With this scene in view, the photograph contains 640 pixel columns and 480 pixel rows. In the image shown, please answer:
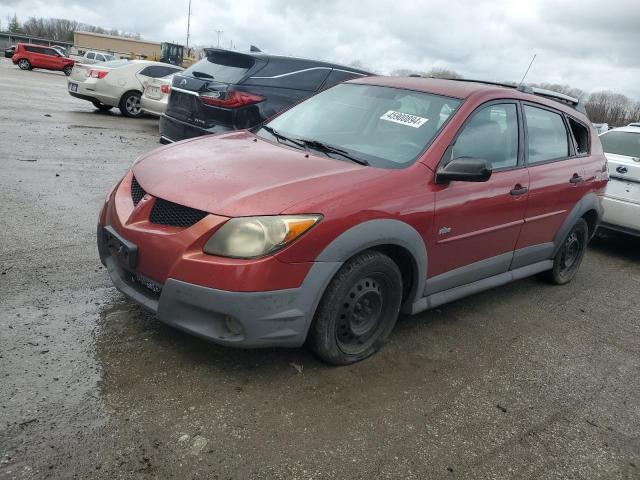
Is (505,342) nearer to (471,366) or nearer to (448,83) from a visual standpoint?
(471,366)

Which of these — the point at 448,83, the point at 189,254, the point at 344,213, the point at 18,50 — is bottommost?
the point at 18,50

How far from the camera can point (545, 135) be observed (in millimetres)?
4578

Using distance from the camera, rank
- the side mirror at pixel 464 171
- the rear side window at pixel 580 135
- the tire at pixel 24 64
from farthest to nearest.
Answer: the tire at pixel 24 64 → the rear side window at pixel 580 135 → the side mirror at pixel 464 171

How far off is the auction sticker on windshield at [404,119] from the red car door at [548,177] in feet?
3.54

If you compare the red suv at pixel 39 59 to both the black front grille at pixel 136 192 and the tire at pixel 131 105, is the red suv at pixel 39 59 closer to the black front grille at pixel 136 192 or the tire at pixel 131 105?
the tire at pixel 131 105

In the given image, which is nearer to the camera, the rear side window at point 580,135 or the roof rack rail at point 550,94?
the roof rack rail at point 550,94

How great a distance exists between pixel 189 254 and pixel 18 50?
38862 mm

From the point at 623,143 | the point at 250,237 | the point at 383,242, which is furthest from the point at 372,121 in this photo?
the point at 623,143

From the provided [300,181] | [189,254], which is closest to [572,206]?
[300,181]

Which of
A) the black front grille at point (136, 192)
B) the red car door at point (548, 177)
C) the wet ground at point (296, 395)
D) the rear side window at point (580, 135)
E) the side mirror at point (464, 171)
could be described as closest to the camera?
the wet ground at point (296, 395)

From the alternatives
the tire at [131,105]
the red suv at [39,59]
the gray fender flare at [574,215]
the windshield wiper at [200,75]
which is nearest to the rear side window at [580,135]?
the gray fender flare at [574,215]

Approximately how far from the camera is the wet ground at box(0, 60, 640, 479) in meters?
2.44

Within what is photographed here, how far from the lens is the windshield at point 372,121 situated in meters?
3.58

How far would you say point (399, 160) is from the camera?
11.4ft
